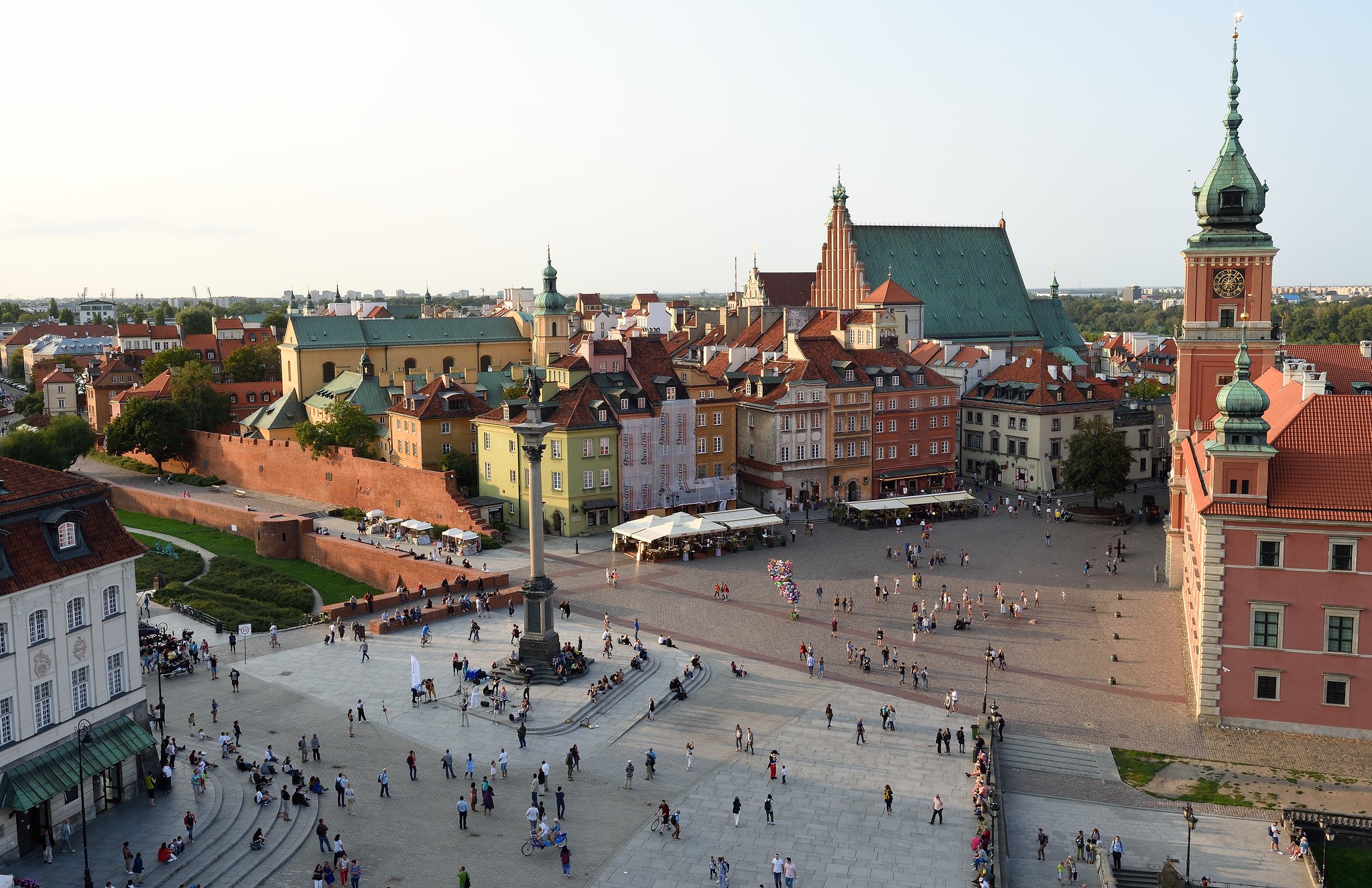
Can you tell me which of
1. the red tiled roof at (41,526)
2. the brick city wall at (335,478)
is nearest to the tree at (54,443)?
the brick city wall at (335,478)

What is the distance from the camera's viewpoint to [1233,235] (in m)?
57.1

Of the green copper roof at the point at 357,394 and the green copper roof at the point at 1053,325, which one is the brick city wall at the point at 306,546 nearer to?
the green copper roof at the point at 357,394

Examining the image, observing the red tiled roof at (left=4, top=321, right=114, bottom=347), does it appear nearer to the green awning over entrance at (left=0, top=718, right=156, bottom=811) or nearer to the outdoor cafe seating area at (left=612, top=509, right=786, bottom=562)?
the outdoor cafe seating area at (left=612, top=509, right=786, bottom=562)

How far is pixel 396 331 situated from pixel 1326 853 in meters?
85.8

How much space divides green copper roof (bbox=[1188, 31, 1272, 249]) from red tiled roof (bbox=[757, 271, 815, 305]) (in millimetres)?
59801

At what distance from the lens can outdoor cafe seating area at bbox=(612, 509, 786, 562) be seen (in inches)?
2458

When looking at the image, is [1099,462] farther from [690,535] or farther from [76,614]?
[76,614]

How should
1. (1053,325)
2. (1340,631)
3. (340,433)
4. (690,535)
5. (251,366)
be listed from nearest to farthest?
(1340,631)
(690,535)
(340,433)
(1053,325)
(251,366)

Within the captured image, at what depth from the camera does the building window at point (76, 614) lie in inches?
1222

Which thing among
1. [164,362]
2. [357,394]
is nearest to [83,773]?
[357,394]

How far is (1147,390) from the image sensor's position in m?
98.7

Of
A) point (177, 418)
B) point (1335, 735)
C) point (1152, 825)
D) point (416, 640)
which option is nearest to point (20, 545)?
point (416, 640)

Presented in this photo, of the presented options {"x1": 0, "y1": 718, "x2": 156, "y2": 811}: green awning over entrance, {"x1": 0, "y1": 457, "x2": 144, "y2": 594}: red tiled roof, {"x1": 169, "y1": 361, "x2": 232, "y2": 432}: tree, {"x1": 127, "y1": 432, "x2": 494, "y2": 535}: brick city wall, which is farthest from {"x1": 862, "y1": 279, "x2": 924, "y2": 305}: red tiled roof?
{"x1": 0, "y1": 718, "x2": 156, "y2": 811}: green awning over entrance

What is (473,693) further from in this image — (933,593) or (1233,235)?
(1233,235)
